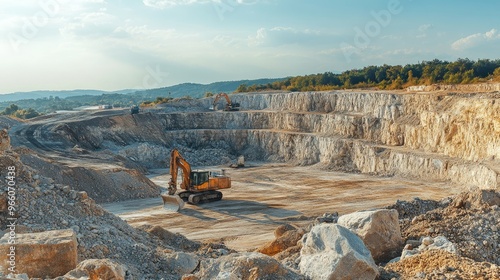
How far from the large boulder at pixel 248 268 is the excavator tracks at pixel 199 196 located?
16598mm

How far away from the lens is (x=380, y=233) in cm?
1028

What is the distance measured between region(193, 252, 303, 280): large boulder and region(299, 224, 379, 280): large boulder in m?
0.50

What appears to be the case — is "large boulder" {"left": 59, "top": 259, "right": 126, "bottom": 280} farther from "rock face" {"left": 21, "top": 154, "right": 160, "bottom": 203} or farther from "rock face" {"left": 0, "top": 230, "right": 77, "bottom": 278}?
"rock face" {"left": 21, "top": 154, "right": 160, "bottom": 203}

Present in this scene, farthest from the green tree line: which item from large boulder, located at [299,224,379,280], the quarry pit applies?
large boulder, located at [299,224,379,280]

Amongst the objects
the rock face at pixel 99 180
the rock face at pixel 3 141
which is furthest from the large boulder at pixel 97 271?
the rock face at pixel 99 180

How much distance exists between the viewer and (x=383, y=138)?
38.0 m

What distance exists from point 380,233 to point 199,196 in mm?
15449

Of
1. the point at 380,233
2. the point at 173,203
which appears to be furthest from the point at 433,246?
the point at 173,203

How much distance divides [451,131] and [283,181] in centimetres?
1209

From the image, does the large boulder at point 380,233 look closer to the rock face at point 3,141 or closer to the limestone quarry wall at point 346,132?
the rock face at point 3,141

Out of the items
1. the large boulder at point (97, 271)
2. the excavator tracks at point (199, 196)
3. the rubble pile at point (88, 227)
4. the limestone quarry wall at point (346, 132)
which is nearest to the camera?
the large boulder at point (97, 271)

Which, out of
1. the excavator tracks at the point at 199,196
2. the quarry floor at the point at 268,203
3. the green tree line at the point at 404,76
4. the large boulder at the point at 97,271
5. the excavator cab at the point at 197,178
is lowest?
the quarry floor at the point at 268,203

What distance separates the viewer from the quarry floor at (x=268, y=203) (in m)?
20.3

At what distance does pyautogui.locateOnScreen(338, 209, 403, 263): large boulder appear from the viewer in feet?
33.6
